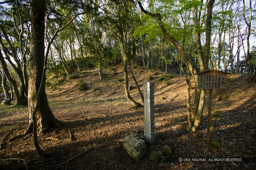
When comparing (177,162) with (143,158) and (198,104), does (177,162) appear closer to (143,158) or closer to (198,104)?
(143,158)

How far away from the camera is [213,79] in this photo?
2607 millimetres

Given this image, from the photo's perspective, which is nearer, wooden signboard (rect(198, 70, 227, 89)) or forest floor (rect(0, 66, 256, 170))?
forest floor (rect(0, 66, 256, 170))

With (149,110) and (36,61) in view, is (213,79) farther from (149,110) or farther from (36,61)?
(36,61)

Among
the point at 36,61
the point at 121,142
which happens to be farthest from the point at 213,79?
the point at 36,61

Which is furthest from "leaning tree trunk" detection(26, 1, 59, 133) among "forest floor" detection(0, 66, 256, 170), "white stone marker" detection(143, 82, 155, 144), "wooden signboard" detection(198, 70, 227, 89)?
"wooden signboard" detection(198, 70, 227, 89)

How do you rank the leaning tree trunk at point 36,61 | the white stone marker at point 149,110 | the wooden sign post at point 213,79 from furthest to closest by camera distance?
the leaning tree trunk at point 36,61, the white stone marker at point 149,110, the wooden sign post at point 213,79

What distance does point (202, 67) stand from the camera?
3184 millimetres

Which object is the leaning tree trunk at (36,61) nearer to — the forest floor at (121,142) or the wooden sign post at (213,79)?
the forest floor at (121,142)

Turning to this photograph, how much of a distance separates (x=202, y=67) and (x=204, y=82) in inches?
28.7

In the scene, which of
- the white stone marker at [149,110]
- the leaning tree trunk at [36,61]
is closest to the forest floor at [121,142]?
the white stone marker at [149,110]

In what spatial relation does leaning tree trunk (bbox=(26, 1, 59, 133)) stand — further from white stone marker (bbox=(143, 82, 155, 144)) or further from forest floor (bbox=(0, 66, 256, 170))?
white stone marker (bbox=(143, 82, 155, 144))

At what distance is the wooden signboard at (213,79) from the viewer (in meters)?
2.57

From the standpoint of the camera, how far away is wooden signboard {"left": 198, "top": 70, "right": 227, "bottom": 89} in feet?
8.42

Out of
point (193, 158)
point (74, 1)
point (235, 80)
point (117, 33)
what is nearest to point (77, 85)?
point (117, 33)
